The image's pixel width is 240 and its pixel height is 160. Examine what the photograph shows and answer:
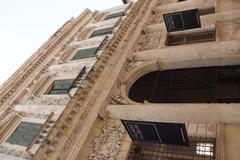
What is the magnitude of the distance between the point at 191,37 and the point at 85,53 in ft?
19.0

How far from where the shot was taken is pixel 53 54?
706 inches

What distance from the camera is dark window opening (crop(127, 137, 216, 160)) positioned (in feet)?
26.5

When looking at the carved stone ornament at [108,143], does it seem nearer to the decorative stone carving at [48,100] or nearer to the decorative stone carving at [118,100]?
the decorative stone carving at [118,100]

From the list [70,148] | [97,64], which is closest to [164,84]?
[97,64]

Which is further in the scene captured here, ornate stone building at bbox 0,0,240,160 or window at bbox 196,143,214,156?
ornate stone building at bbox 0,0,240,160

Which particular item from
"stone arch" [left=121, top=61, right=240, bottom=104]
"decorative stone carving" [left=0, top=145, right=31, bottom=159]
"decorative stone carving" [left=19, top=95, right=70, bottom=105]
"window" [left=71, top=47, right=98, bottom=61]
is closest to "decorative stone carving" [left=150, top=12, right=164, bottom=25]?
"window" [left=71, top=47, right=98, bottom=61]

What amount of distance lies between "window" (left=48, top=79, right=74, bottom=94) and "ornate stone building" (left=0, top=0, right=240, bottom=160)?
0.24 feet

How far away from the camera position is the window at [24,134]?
38.0ft

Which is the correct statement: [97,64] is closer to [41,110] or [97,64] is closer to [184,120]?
[41,110]

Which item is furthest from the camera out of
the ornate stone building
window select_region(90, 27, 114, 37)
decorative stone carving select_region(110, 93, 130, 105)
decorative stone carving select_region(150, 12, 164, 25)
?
window select_region(90, 27, 114, 37)

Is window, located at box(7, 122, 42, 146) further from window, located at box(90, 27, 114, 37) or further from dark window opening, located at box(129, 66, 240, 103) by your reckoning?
window, located at box(90, 27, 114, 37)

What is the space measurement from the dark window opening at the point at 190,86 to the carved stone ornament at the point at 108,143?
2.52 metres

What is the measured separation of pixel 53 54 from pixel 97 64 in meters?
6.79

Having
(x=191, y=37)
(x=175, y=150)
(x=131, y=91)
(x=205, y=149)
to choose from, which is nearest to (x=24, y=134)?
(x=131, y=91)
